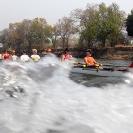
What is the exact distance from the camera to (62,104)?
587 centimetres

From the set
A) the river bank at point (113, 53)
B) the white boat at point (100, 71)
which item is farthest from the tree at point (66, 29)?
the white boat at point (100, 71)

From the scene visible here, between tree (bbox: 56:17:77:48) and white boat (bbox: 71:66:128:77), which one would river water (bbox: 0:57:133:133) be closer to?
white boat (bbox: 71:66:128:77)

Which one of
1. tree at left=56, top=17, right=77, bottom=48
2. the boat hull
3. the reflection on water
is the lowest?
the reflection on water

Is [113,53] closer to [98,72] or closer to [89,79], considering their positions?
[98,72]

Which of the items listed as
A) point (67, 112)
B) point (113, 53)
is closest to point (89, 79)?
point (67, 112)

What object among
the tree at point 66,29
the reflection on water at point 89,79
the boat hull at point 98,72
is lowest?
the reflection on water at point 89,79

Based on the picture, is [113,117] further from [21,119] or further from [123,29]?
[123,29]

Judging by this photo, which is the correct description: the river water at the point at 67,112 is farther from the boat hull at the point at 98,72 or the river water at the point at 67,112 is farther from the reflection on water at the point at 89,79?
the boat hull at the point at 98,72

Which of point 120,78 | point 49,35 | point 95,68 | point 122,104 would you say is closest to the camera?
point 122,104

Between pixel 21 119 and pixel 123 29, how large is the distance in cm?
7251

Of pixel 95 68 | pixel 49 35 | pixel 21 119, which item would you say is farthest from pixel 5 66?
pixel 49 35

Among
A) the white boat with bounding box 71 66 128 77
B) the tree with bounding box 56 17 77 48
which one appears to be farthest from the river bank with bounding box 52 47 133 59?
the white boat with bounding box 71 66 128 77

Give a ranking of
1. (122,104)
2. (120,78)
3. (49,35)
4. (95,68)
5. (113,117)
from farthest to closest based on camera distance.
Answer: (49,35) → (95,68) → (120,78) → (122,104) → (113,117)

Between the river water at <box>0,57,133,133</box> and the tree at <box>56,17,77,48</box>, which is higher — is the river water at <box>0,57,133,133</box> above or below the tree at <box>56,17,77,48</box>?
below
